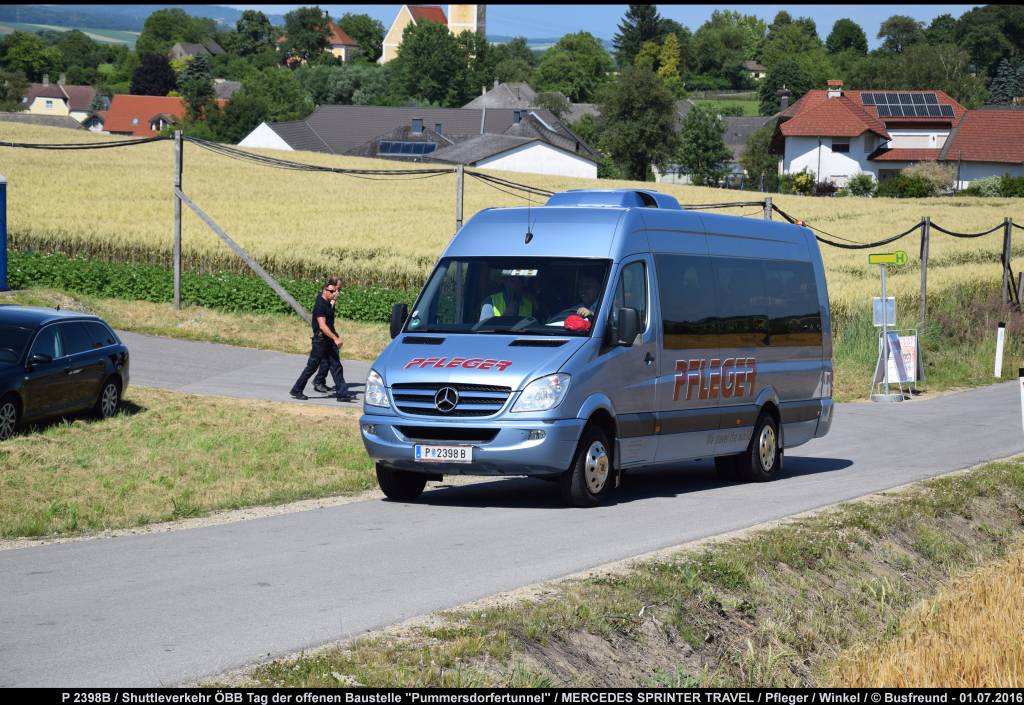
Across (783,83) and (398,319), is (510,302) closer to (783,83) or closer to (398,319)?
(398,319)

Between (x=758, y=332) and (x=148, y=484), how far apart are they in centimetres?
683

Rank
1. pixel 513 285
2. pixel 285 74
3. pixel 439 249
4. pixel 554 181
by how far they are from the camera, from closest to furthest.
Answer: pixel 513 285 < pixel 439 249 < pixel 554 181 < pixel 285 74

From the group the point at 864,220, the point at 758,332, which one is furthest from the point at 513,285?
the point at 864,220

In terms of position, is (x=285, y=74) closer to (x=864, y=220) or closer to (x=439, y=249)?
(x=864, y=220)

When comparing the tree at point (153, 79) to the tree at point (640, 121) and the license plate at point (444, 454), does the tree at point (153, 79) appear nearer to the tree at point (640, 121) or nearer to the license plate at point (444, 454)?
the tree at point (640, 121)

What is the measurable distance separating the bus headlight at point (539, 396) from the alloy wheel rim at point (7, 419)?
24.4ft

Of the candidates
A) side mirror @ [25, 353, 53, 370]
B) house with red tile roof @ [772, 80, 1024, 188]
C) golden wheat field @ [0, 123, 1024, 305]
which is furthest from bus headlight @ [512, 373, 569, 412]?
house with red tile roof @ [772, 80, 1024, 188]

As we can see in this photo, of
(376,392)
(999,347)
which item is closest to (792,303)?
(376,392)

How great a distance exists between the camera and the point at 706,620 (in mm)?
9148

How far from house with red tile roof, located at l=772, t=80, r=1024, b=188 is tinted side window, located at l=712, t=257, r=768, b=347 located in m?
94.4

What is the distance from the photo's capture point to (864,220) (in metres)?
59.6

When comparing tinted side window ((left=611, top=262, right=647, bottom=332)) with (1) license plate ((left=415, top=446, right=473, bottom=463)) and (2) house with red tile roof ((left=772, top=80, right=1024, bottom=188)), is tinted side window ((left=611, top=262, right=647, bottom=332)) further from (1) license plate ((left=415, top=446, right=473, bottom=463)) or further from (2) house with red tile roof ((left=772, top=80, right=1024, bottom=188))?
(2) house with red tile roof ((left=772, top=80, right=1024, bottom=188))

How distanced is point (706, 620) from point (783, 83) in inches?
7129

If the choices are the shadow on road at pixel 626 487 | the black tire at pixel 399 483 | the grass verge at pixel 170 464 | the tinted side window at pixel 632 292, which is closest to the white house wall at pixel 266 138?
the grass verge at pixel 170 464
